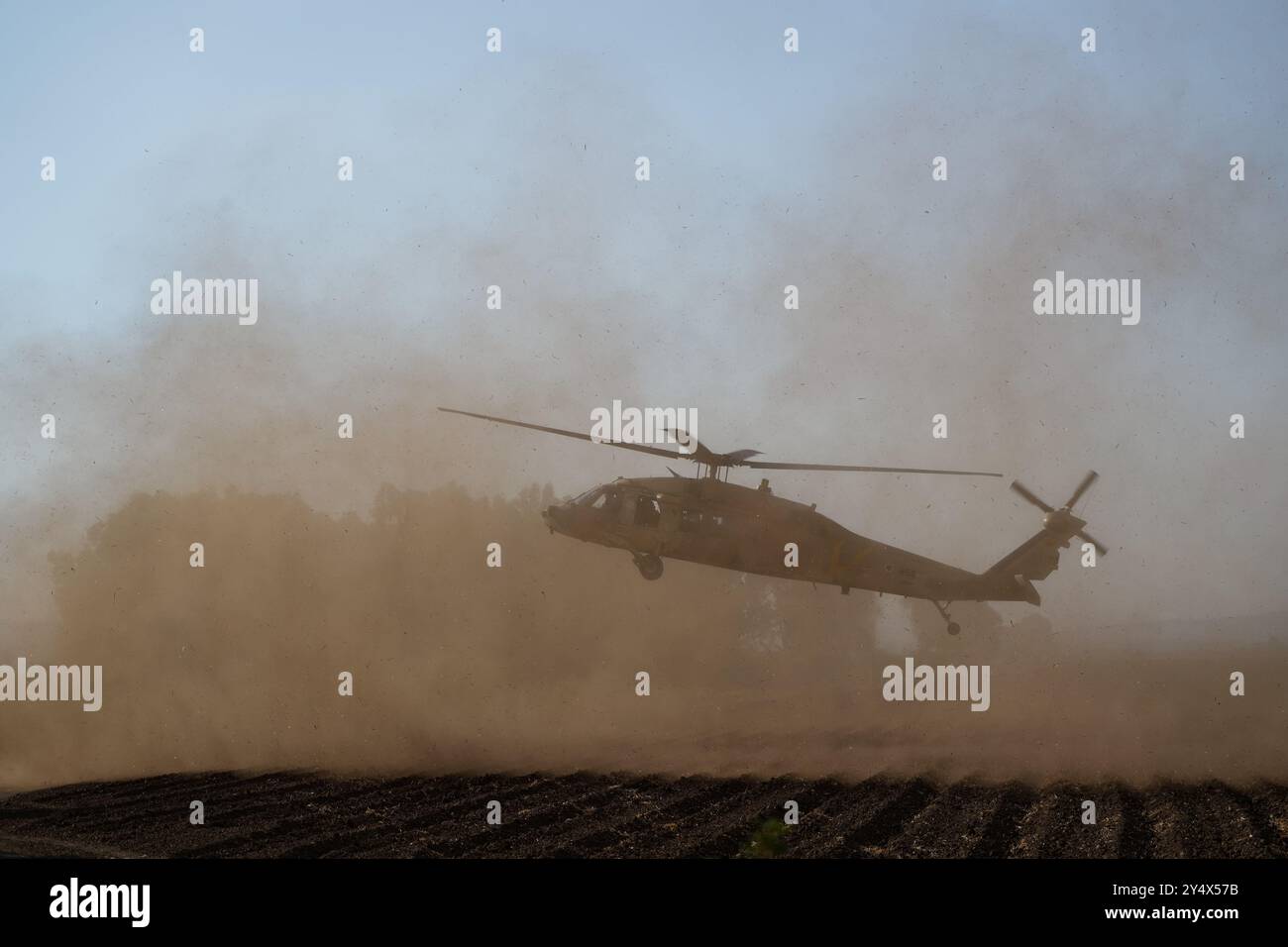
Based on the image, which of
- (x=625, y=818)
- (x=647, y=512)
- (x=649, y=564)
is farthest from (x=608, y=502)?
(x=625, y=818)

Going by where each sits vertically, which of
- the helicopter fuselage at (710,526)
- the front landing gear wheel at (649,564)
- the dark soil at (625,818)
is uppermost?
the helicopter fuselage at (710,526)

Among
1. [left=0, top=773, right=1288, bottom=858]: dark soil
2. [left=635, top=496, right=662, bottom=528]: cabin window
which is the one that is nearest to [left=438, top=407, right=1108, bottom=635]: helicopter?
[left=635, top=496, right=662, bottom=528]: cabin window

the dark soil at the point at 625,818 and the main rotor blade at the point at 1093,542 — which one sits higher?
the main rotor blade at the point at 1093,542

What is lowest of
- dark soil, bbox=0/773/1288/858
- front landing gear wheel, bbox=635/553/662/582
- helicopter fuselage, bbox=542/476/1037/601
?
dark soil, bbox=0/773/1288/858

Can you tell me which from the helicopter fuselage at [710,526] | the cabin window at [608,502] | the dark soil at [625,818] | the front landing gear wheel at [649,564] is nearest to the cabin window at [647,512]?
the helicopter fuselage at [710,526]

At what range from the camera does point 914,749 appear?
98.9 ft

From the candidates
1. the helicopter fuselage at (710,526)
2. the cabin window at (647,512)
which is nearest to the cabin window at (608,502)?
the helicopter fuselage at (710,526)

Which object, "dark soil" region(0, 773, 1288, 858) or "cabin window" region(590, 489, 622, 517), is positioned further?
"cabin window" region(590, 489, 622, 517)

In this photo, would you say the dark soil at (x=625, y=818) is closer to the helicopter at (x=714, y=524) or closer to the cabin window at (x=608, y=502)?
the helicopter at (x=714, y=524)

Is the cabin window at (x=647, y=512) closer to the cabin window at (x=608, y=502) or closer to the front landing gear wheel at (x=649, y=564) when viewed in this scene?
the cabin window at (x=608, y=502)

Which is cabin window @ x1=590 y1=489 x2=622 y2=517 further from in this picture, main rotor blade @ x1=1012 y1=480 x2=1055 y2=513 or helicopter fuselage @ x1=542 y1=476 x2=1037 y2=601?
main rotor blade @ x1=1012 y1=480 x2=1055 y2=513

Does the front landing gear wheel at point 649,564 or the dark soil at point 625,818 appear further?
the front landing gear wheel at point 649,564
